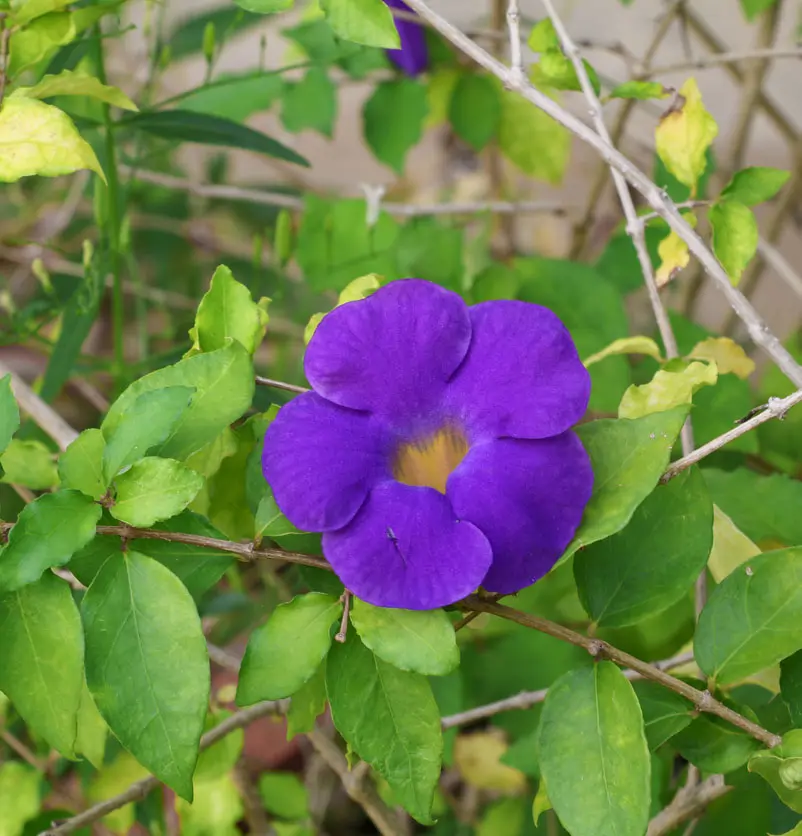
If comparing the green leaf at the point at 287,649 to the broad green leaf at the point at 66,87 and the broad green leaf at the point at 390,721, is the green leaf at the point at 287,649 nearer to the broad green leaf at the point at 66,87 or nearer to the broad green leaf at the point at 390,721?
the broad green leaf at the point at 390,721

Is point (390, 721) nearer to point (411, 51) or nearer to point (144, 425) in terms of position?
point (144, 425)

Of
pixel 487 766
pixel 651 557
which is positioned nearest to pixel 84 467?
pixel 651 557

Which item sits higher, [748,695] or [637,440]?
[637,440]

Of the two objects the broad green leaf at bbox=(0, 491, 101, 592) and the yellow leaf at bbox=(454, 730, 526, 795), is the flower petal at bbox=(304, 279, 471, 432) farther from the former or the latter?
the yellow leaf at bbox=(454, 730, 526, 795)

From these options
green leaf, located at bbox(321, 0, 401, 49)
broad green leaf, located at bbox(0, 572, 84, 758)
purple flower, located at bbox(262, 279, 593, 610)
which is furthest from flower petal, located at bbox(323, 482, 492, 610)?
green leaf, located at bbox(321, 0, 401, 49)

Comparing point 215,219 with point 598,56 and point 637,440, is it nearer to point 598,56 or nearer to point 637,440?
point 598,56

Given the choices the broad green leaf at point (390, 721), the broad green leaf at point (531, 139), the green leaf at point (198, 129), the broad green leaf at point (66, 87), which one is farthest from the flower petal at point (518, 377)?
the broad green leaf at point (531, 139)

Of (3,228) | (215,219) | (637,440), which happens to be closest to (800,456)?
(637,440)
